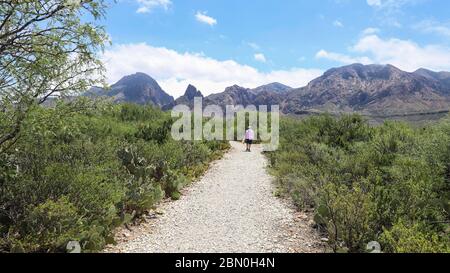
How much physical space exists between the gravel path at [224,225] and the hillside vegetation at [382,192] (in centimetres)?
61

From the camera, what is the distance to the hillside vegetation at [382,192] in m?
5.94

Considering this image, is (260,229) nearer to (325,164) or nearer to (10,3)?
(325,164)

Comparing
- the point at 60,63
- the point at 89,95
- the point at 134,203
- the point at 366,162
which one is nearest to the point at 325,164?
the point at 366,162

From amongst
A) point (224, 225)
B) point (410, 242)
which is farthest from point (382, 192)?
point (224, 225)

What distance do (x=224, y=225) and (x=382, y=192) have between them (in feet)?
11.1

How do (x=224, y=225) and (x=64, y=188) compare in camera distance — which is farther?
(x=224, y=225)

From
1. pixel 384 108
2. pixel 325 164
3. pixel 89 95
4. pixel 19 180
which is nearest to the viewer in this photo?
pixel 19 180

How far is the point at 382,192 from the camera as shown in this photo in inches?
265

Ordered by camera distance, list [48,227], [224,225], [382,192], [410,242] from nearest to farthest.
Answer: [410,242]
[48,227]
[382,192]
[224,225]

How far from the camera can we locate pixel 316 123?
59.8ft

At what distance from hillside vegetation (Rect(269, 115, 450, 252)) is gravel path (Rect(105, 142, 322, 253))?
2.00 ft

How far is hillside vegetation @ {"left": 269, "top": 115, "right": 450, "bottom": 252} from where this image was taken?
5.94m

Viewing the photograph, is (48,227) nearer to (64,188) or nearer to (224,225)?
(64,188)
